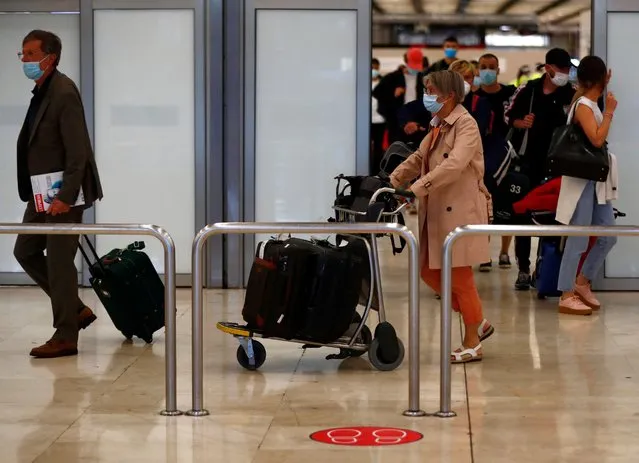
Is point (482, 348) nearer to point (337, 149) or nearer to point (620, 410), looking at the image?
point (620, 410)

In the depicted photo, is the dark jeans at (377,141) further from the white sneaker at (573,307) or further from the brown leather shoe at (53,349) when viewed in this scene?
the brown leather shoe at (53,349)

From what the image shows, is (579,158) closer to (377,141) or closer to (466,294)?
(466,294)

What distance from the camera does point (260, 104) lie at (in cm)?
989

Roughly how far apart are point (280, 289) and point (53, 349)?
4.92 feet

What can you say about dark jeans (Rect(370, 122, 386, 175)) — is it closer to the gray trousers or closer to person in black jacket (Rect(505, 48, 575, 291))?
person in black jacket (Rect(505, 48, 575, 291))

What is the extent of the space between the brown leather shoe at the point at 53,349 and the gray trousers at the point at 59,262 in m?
0.03

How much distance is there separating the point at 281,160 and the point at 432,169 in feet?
10.8

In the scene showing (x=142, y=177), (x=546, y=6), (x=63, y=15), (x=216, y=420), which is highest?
(x=546, y=6)

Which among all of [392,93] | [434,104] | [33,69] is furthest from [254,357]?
[392,93]

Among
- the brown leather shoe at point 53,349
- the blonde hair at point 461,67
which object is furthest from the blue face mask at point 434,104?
the blonde hair at point 461,67

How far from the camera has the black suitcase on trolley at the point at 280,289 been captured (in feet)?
21.2

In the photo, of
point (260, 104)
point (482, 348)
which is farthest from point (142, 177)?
point (482, 348)

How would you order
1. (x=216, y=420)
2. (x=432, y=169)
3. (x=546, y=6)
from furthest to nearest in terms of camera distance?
(x=546, y=6)
(x=432, y=169)
(x=216, y=420)

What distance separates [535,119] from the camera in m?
9.70
